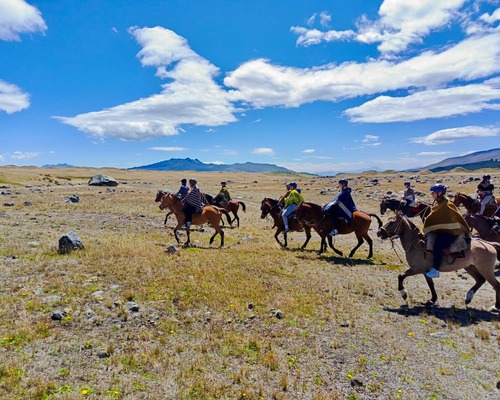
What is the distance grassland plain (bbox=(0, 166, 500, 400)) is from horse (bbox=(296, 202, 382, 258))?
230 cm

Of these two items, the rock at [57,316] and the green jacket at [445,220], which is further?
the green jacket at [445,220]

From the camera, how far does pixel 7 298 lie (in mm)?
9914

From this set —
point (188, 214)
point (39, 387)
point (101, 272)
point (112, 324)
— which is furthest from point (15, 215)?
point (39, 387)

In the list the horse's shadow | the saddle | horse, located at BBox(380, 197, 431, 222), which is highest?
horse, located at BBox(380, 197, 431, 222)

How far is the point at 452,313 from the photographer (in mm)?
10570

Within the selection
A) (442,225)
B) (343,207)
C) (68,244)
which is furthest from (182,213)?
(442,225)

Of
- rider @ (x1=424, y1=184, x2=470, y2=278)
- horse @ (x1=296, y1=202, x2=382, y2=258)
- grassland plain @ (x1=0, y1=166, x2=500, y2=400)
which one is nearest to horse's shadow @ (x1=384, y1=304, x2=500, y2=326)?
grassland plain @ (x1=0, y1=166, x2=500, y2=400)

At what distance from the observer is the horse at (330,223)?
1775 centimetres

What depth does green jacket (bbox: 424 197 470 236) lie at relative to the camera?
10625 millimetres

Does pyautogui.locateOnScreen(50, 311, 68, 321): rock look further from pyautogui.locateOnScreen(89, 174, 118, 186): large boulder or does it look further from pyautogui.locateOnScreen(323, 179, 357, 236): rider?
pyautogui.locateOnScreen(89, 174, 118, 186): large boulder

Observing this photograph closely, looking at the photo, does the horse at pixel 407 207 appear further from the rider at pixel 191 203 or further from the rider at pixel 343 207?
the rider at pixel 191 203

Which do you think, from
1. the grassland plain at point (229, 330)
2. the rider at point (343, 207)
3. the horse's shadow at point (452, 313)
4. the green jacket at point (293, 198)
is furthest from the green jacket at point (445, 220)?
the green jacket at point (293, 198)

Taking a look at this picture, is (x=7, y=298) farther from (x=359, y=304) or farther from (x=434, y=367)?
(x=434, y=367)

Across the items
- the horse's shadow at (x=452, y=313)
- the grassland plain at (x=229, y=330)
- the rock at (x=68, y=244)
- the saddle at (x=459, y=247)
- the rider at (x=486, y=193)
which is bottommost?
the horse's shadow at (x=452, y=313)
